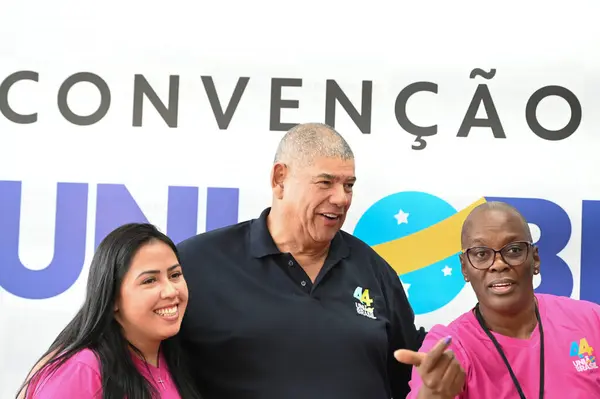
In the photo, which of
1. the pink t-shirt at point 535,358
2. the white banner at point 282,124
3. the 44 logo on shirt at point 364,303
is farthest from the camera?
the white banner at point 282,124

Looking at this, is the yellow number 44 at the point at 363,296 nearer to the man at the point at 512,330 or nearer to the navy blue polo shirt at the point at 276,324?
the navy blue polo shirt at the point at 276,324

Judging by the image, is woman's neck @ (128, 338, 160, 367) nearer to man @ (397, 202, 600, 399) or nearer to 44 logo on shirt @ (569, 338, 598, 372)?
man @ (397, 202, 600, 399)

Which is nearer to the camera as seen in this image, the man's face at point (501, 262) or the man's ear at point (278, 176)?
the man's face at point (501, 262)

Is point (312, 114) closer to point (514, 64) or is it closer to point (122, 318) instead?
point (514, 64)

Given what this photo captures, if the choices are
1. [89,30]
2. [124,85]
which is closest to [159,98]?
[124,85]

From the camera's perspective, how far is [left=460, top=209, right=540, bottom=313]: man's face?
1.77 m

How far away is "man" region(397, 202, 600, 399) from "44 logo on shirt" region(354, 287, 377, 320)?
Result: 9.0 inches

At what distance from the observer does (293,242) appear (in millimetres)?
2068

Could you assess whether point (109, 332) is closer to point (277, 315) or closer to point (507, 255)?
point (277, 315)

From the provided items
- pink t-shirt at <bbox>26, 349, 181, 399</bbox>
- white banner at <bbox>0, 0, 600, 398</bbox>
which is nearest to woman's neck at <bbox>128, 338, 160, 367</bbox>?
pink t-shirt at <bbox>26, 349, 181, 399</bbox>

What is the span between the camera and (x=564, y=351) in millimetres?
1742

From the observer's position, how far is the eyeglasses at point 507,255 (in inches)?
70.2

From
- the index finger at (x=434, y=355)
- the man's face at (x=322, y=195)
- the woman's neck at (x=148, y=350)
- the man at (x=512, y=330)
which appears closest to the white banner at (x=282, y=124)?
the man's face at (x=322, y=195)

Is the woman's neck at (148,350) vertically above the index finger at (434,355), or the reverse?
the index finger at (434,355)
